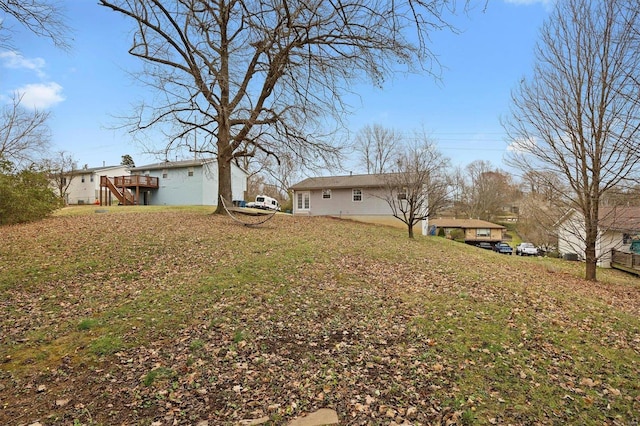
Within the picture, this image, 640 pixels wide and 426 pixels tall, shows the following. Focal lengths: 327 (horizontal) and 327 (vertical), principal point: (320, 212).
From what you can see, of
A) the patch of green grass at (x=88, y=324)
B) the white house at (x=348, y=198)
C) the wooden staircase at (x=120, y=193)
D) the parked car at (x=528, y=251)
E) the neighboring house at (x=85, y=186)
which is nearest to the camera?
the patch of green grass at (x=88, y=324)

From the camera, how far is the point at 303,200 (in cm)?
2891

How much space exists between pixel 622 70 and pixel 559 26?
2.55 m

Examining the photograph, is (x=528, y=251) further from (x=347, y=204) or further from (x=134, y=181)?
(x=134, y=181)

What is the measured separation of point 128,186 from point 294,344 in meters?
30.6

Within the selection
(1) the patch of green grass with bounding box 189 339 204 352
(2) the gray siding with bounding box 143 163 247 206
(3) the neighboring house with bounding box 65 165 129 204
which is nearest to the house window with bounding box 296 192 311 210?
(2) the gray siding with bounding box 143 163 247 206

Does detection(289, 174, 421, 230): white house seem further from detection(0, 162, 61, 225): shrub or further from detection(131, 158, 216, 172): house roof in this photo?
detection(0, 162, 61, 225): shrub

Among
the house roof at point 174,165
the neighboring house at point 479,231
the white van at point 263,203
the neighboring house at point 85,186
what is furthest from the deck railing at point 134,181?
the neighboring house at point 479,231

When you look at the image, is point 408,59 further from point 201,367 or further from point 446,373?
point 201,367

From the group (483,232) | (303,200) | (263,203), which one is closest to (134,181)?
(263,203)

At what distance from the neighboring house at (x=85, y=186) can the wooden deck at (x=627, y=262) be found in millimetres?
44427

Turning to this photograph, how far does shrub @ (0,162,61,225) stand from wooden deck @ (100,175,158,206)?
44.7 feet

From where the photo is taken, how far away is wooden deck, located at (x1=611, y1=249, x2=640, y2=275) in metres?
19.3

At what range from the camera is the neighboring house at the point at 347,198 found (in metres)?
25.2

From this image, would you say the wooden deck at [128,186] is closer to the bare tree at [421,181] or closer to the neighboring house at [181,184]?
the neighboring house at [181,184]
